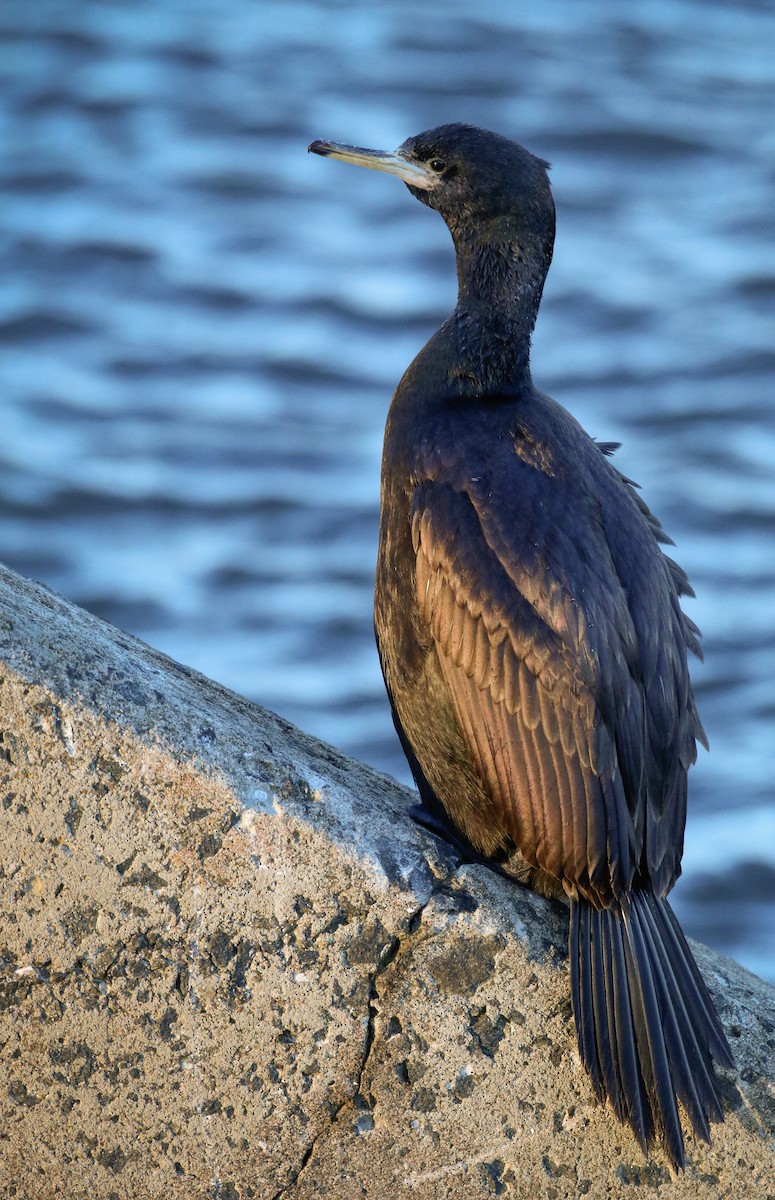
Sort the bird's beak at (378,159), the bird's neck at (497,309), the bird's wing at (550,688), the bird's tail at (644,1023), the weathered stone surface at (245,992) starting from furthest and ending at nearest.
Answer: the bird's beak at (378,159)
the bird's neck at (497,309)
the bird's wing at (550,688)
the bird's tail at (644,1023)
the weathered stone surface at (245,992)

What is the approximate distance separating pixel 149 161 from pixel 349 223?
58.5 inches

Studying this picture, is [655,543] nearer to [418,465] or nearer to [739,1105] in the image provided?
[418,465]

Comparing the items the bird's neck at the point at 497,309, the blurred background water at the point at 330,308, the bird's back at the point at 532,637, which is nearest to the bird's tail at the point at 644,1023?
the bird's back at the point at 532,637

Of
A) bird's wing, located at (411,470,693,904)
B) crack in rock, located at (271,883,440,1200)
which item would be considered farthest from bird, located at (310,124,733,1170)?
crack in rock, located at (271,883,440,1200)

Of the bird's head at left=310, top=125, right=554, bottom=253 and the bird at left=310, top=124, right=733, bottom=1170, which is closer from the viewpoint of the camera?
the bird at left=310, top=124, right=733, bottom=1170

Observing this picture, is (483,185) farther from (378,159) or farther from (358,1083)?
(358,1083)

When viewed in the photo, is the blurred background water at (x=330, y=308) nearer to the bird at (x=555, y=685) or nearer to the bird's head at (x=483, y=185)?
the bird at (x=555, y=685)

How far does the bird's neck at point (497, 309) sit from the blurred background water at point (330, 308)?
3.68m

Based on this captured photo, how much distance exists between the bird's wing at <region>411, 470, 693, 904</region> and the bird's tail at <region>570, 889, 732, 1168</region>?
0.31 ft

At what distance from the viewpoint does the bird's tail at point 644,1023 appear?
2738 millimetres

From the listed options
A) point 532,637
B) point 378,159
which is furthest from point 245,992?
point 378,159

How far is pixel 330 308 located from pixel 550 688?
23.4 ft

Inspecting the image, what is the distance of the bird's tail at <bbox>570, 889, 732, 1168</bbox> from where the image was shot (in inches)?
108

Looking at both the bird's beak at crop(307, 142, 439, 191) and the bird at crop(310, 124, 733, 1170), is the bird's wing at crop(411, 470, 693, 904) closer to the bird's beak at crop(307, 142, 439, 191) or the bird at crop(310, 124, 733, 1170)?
the bird at crop(310, 124, 733, 1170)
